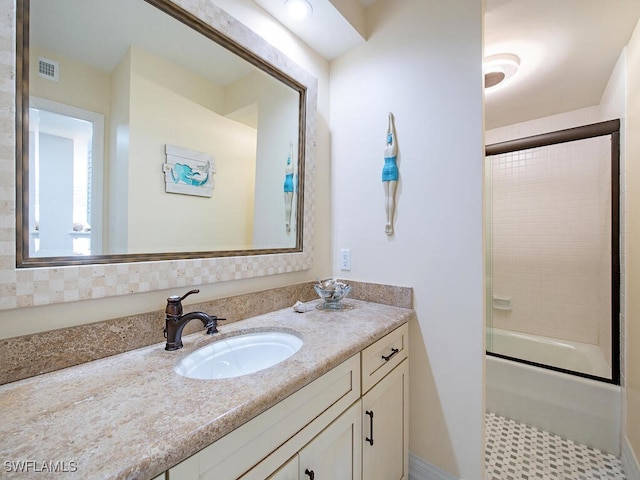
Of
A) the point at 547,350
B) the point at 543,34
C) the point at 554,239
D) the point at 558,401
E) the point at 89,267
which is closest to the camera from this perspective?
the point at 89,267

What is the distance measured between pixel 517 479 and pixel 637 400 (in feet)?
2.39

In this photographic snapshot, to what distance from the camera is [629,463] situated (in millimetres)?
1393

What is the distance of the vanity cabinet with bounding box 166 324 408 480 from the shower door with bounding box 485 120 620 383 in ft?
4.40

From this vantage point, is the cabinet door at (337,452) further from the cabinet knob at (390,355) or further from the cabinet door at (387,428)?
the cabinet knob at (390,355)

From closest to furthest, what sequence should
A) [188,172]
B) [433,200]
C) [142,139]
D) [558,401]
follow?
[142,139] → [188,172] → [433,200] → [558,401]

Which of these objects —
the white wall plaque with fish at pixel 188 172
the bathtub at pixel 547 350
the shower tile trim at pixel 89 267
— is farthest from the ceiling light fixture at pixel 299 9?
the bathtub at pixel 547 350

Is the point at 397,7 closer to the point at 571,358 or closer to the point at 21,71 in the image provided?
the point at 21,71

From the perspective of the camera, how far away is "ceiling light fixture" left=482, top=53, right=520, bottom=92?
1690 mm

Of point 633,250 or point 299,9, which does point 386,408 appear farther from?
point 299,9

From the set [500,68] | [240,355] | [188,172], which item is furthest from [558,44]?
[240,355]

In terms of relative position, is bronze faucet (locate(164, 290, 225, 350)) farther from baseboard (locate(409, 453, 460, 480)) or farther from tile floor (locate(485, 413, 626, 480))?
tile floor (locate(485, 413, 626, 480))

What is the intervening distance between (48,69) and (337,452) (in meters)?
1.40

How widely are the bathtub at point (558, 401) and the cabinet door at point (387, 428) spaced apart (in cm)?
106
